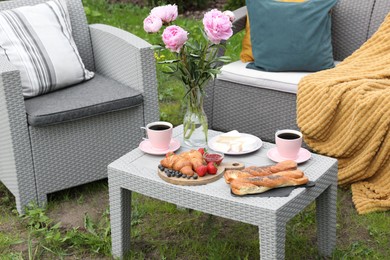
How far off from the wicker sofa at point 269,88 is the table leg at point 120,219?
3.62 feet

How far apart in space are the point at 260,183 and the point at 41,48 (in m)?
1.42

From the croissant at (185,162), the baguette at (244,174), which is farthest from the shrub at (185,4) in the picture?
the baguette at (244,174)

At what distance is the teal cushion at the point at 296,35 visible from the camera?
368cm

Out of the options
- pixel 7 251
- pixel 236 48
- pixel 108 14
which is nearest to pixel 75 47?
pixel 7 251

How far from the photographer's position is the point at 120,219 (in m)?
2.75

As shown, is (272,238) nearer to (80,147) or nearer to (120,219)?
(120,219)

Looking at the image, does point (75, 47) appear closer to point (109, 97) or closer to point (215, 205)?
point (109, 97)

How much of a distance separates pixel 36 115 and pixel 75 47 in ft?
1.87

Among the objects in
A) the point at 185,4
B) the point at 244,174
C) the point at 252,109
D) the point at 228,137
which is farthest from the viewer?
the point at 185,4

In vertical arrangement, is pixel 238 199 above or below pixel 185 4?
above

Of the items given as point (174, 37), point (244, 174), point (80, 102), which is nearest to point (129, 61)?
point (80, 102)

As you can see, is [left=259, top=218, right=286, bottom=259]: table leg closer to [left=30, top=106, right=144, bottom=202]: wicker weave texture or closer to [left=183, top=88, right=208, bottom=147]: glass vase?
[left=183, top=88, right=208, bottom=147]: glass vase

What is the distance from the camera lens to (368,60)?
3562 mm

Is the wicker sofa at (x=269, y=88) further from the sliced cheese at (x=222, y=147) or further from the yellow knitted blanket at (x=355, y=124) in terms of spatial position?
the sliced cheese at (x=222, y=147)
